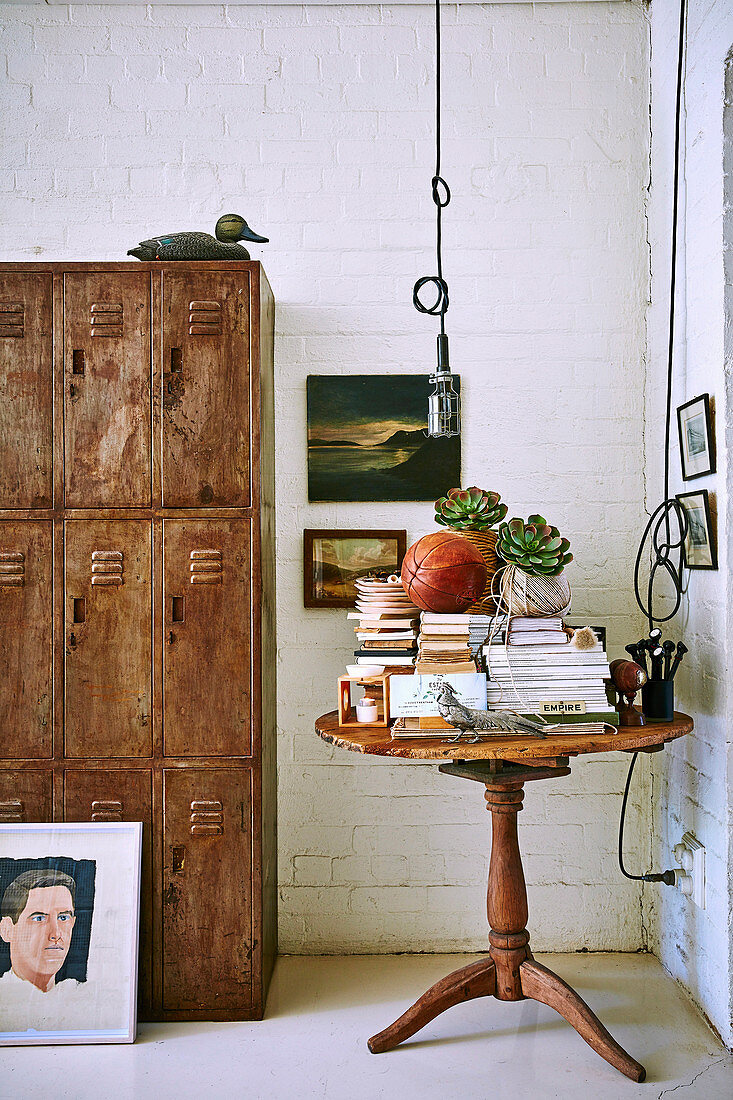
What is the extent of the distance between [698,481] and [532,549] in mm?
615

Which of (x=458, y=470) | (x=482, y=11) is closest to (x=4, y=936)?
(x=458, y=470)

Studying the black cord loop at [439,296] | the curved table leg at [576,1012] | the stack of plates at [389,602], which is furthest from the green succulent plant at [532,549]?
the curved table leg at [576,1012]

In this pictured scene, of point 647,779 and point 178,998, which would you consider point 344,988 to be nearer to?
point 178,998

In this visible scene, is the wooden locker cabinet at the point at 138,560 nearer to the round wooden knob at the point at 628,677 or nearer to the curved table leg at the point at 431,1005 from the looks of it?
the curved table leg at the point at 431,1005

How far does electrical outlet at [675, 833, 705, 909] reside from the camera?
247 cm

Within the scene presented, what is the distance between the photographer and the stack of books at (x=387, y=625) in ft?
7.55

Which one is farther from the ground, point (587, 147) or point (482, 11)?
point (482, 11)

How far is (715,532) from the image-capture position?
237 cm

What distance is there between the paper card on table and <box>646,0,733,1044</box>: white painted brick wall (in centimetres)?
71

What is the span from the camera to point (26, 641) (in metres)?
2.50

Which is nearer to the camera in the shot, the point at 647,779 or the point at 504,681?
the point at 504,681

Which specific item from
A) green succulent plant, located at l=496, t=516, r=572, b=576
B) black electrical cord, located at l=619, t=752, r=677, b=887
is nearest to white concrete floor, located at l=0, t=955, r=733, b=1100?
black electrical cord, located at l=619, t=752, r=677, b=887

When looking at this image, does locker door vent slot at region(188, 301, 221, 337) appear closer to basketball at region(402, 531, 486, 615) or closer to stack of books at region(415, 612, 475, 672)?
basketball at region(402, 531, 486, 615)

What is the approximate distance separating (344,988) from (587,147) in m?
2.72
